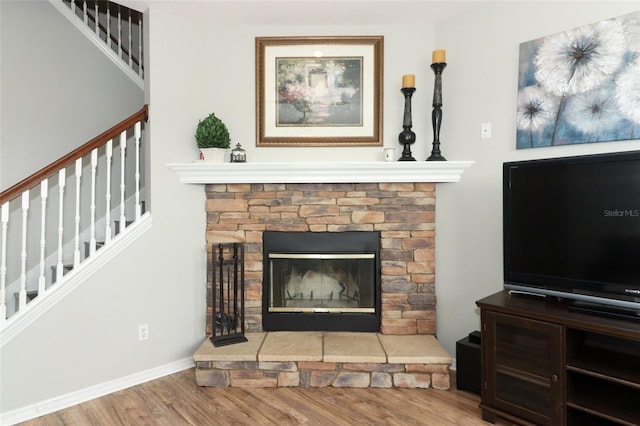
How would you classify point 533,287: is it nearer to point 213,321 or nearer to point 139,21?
point 213,321

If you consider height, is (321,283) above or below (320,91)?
below

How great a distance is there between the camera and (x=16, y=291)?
3061 mm

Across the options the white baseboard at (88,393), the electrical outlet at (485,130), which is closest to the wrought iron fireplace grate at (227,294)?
the white baseboard at (88,393)

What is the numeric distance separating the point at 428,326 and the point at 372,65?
1956 mm

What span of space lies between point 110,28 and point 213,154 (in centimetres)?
222

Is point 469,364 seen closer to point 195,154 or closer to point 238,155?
point 238,155

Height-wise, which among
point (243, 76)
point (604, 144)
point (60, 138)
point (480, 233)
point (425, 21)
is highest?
point (425, 21)

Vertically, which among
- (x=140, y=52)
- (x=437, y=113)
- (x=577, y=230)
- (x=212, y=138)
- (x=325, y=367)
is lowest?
(x=325, y=367)

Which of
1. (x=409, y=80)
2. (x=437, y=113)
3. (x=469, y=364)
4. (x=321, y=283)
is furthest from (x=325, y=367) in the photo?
(x=409, y=80)

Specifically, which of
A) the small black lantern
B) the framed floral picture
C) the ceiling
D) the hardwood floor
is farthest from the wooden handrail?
the hardwood floor

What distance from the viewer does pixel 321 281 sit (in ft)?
10.2

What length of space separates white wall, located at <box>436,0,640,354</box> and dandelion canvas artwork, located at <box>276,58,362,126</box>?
2.18 feet

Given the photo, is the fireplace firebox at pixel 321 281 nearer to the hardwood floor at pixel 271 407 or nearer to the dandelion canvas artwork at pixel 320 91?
the hardwood floor at pixel 271 407

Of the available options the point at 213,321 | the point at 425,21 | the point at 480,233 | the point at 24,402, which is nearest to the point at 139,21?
the point at 425,21
